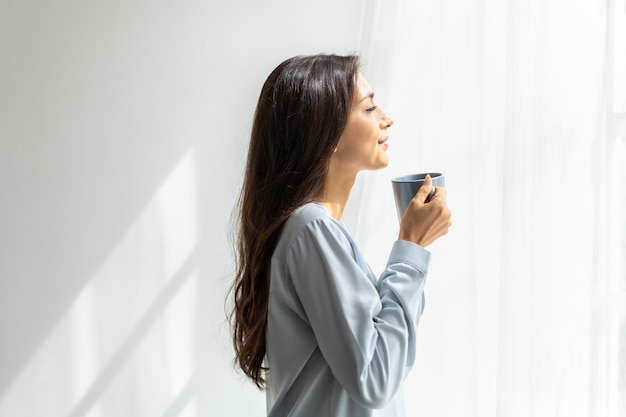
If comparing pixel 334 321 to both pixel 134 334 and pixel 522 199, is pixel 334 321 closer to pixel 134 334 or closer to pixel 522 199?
pixel 522 199

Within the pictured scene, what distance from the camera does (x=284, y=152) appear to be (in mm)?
1188

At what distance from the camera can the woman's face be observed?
1193 millimetres

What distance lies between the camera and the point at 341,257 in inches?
42.4

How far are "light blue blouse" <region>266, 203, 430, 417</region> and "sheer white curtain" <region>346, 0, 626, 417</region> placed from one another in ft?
1.06

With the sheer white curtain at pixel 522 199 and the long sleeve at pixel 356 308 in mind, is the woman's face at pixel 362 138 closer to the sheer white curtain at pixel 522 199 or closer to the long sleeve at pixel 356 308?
the long sleeve at pixel 356 308

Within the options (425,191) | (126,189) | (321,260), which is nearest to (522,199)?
(425,191)

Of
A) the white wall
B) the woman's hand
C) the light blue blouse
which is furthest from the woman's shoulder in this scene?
the white wall

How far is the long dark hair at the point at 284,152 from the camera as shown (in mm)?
1166

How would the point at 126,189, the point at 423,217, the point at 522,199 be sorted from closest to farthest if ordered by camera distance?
1. the point at 423,217
2. the point at 522,199
3. the point at 126,189

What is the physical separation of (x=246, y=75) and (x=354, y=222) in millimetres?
575

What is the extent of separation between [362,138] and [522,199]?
37 centimetres

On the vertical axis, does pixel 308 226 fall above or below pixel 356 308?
above

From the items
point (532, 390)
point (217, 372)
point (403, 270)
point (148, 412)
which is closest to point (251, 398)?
point (217, 372)

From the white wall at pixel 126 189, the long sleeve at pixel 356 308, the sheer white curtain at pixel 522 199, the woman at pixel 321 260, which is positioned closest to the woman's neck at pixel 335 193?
the woman at pixel 321 260
